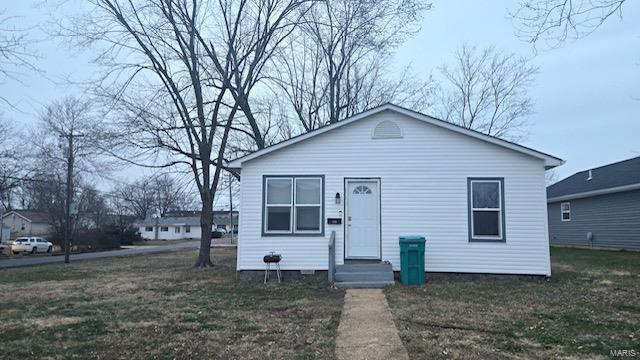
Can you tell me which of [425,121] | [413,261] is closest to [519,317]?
[413,261]

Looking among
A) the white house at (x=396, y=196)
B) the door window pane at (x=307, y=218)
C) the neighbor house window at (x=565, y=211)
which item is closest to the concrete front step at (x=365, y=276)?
the white house at (x=396, y=196)

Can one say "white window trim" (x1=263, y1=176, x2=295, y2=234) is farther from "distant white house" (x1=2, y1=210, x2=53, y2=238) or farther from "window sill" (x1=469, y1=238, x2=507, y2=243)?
"distant white house" (x1=2, y1=210, x2=53, y2=238)

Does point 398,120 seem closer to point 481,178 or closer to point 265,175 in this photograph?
point 481,178

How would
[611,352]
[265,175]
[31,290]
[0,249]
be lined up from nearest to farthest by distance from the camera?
[611,352], [31,290], [265,175], [0,249]

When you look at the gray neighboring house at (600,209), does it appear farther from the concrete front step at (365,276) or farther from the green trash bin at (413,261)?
the concrete front step at (365,276)

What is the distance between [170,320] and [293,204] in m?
5.56

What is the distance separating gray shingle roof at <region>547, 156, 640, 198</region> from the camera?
2281cm

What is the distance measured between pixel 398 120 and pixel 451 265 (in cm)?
397

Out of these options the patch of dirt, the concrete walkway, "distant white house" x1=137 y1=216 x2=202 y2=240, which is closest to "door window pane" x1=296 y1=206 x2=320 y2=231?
the concrete walkway

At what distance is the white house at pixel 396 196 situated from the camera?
12.5m

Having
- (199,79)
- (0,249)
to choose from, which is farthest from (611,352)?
(0,249)

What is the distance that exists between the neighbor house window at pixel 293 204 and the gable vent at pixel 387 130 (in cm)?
192

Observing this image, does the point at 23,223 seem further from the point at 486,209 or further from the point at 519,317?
the point at 519,317

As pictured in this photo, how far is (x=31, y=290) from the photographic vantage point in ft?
40.7
